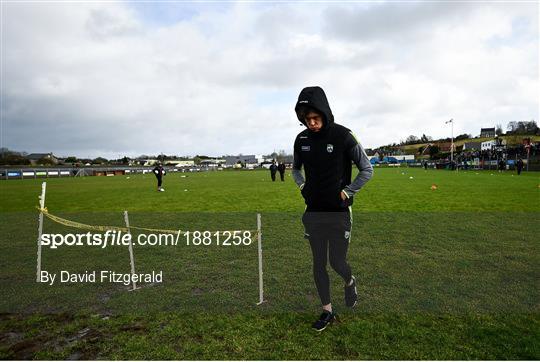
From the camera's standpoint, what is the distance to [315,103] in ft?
11.9

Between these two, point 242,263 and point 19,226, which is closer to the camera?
point 242,263

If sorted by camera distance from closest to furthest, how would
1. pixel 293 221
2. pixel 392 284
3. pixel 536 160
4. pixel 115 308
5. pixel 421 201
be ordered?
1. pixel 115 308
2. pixel 392 284
3. pixel 293 221
4. pixel 421 201
5. pixel 536 160

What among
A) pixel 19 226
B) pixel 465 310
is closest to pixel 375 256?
pixel 465 310

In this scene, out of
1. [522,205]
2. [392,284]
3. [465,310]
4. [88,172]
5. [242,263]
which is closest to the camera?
[465,310]

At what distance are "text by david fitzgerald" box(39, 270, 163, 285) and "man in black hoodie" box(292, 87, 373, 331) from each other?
301cm

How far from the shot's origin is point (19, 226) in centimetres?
1064

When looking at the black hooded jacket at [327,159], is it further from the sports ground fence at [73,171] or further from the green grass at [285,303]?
the sports ground fence at [73,171]

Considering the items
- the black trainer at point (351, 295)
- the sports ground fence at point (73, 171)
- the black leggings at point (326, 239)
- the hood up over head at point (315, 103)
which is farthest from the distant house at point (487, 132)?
the hood up over head at point (315, 103)

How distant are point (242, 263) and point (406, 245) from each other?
3608mm

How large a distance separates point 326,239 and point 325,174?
0.77m

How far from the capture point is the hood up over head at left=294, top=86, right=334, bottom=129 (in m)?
3.63

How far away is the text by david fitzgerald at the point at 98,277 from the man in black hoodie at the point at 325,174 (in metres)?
3.01

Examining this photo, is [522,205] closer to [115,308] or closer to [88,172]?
[115,308]

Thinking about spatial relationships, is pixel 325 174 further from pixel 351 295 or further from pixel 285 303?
pixel 285 303
